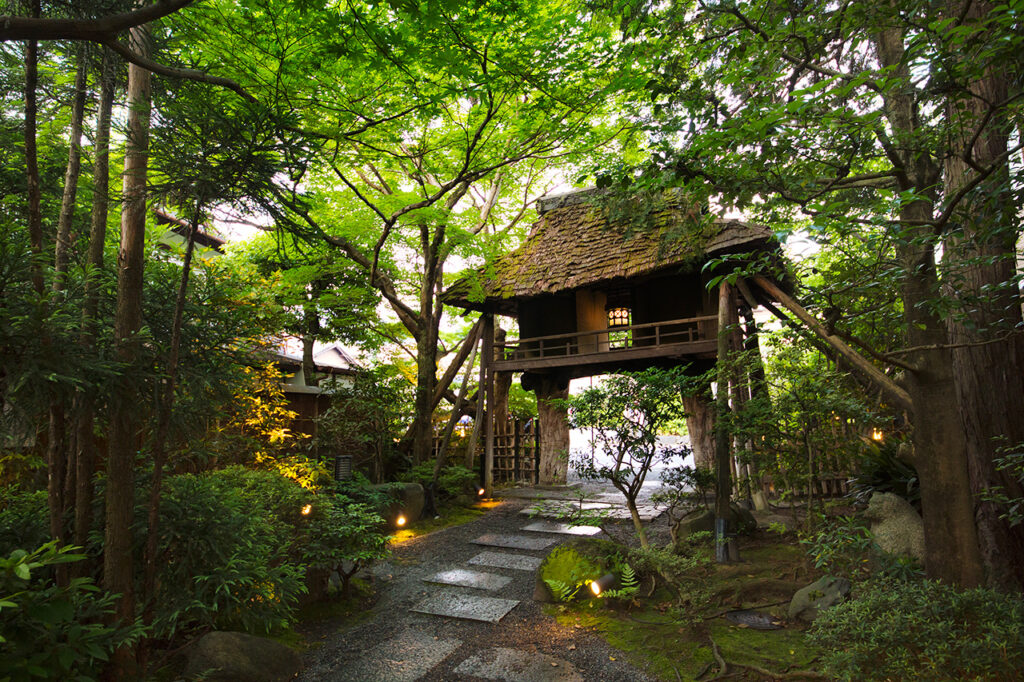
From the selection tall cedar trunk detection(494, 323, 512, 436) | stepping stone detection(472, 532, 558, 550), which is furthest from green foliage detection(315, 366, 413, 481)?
stepping stone detection(472, 532, 558, 550)

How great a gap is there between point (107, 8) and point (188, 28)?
30.7 inches

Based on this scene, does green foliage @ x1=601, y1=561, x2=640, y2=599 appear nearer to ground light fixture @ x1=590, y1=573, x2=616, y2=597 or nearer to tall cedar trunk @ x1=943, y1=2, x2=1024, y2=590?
ground light fixture @ x1=590, y1=573, x2=616, y2=597

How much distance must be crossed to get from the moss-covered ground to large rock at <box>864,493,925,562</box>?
93cm

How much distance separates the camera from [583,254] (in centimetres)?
1178

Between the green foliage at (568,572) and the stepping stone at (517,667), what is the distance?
45.2 inches

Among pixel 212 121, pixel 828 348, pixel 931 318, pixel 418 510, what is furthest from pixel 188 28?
pixel 418 510

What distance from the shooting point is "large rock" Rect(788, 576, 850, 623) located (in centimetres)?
480

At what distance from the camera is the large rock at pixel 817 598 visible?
4.80 metres

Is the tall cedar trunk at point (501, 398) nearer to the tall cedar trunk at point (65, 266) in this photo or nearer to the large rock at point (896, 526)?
the large rock at point (896, 526)

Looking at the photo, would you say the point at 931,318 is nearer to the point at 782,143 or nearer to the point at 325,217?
the point at 782,143

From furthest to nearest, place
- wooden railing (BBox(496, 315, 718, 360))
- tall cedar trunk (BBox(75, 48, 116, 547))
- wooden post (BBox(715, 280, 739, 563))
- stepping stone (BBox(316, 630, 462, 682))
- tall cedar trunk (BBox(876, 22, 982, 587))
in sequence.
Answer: wooden railing (BBox(496, 315, 718, 360)) < wooden post (BBox(715, 280, 739, 563)) < stepping stone (BBox(316, 630, 462, 682)) < tall cedar trunk (BBox(876, 22, 982, 587)) < tall cedar trunk (BBox(75, 48, 116, 547))

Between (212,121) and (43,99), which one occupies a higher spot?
(43,99)

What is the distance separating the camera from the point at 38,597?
6.73ft

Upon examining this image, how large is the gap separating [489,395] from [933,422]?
362 inches
